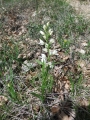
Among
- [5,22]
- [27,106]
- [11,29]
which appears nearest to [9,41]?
[11,29]

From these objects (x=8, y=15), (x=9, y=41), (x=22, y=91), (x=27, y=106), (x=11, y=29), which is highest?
(x=8, y=15)

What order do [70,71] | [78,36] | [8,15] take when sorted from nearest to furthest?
[70,71] < [78,36] < [8,15]

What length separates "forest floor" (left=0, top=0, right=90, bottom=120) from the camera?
8.04 feet

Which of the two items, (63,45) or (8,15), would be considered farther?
(8,15)

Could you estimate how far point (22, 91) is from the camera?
2.82 metres

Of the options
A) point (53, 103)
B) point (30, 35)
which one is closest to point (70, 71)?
point (53, 103)

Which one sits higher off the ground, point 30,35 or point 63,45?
point 30,35

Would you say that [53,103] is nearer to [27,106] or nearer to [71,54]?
[27,106]

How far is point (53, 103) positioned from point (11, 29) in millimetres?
2907

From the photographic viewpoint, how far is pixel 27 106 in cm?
253

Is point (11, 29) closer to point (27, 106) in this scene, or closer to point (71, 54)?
point (71, 54)

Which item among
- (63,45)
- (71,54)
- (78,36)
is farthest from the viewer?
(78,36)

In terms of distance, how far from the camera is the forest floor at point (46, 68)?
8.04 ft

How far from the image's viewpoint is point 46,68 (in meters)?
2.43
